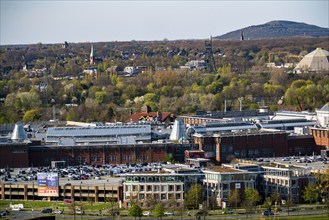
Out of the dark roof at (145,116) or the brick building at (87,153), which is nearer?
the brick building at (87,153)

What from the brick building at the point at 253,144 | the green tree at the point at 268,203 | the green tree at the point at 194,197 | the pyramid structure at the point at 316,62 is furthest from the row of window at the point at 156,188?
the pyramid structure at the point at 316,62

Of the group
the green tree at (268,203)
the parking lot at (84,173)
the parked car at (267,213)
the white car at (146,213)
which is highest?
the parking lot at (84,173)

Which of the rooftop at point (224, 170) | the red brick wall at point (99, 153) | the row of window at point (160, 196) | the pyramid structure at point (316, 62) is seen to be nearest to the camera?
the row of window at point (160, 196)

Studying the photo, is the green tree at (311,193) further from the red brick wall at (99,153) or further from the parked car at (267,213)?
the red brick wall at (99,153)

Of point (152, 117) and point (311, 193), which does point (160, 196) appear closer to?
point (311, 193)

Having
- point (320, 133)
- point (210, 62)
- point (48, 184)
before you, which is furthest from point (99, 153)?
point (210, 62)

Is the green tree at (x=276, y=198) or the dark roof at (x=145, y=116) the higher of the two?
the dark roof at (x=145, y=116)

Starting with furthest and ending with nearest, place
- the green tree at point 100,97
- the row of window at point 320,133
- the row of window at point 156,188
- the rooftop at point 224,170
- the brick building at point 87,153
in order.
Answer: the green tree at point 100,97
the row of window at point 320,133
the brick building at point 87,153
the rooftop at point 224,170
the row of window at point 156,188
